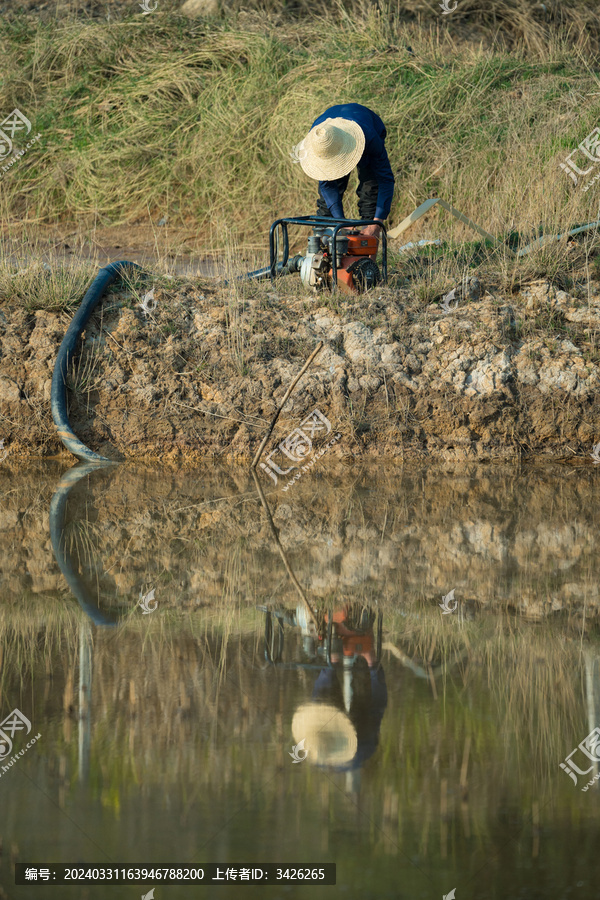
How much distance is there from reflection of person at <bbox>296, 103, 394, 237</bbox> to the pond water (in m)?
3.23

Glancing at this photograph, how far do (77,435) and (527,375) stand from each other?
3461 millimetres

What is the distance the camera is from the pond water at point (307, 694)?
284 cm

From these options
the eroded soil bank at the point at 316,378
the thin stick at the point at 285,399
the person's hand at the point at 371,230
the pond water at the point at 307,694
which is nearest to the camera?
the pond water at the point at 307,694

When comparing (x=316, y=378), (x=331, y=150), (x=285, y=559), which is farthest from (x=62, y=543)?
(x=331, y=150)

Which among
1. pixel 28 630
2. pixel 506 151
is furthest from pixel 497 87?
pixel 28 630

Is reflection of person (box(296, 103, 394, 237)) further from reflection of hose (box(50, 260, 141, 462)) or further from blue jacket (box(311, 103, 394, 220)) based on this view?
reflection of hose (box(50, 260, 141, 462))

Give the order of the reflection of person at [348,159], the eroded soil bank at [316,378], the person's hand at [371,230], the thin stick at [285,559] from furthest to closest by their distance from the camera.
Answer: the person's hand at [371,230]
the reflection of person at [348,159]
the eroded soil bank at [316,378]
the thin stick at [285,559]

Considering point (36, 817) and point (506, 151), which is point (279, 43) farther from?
point (36, 817)

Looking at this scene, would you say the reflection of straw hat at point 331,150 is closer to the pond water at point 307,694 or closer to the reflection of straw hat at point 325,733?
the pond water at point 307,694

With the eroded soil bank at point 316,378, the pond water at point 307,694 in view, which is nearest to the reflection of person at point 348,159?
the eroded soil bank at point 316,378

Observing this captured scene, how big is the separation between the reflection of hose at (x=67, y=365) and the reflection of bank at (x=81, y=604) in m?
0.15

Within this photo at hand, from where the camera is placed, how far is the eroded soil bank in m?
7.53

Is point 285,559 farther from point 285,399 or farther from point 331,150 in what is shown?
point 331,150

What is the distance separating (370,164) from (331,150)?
0.56m
